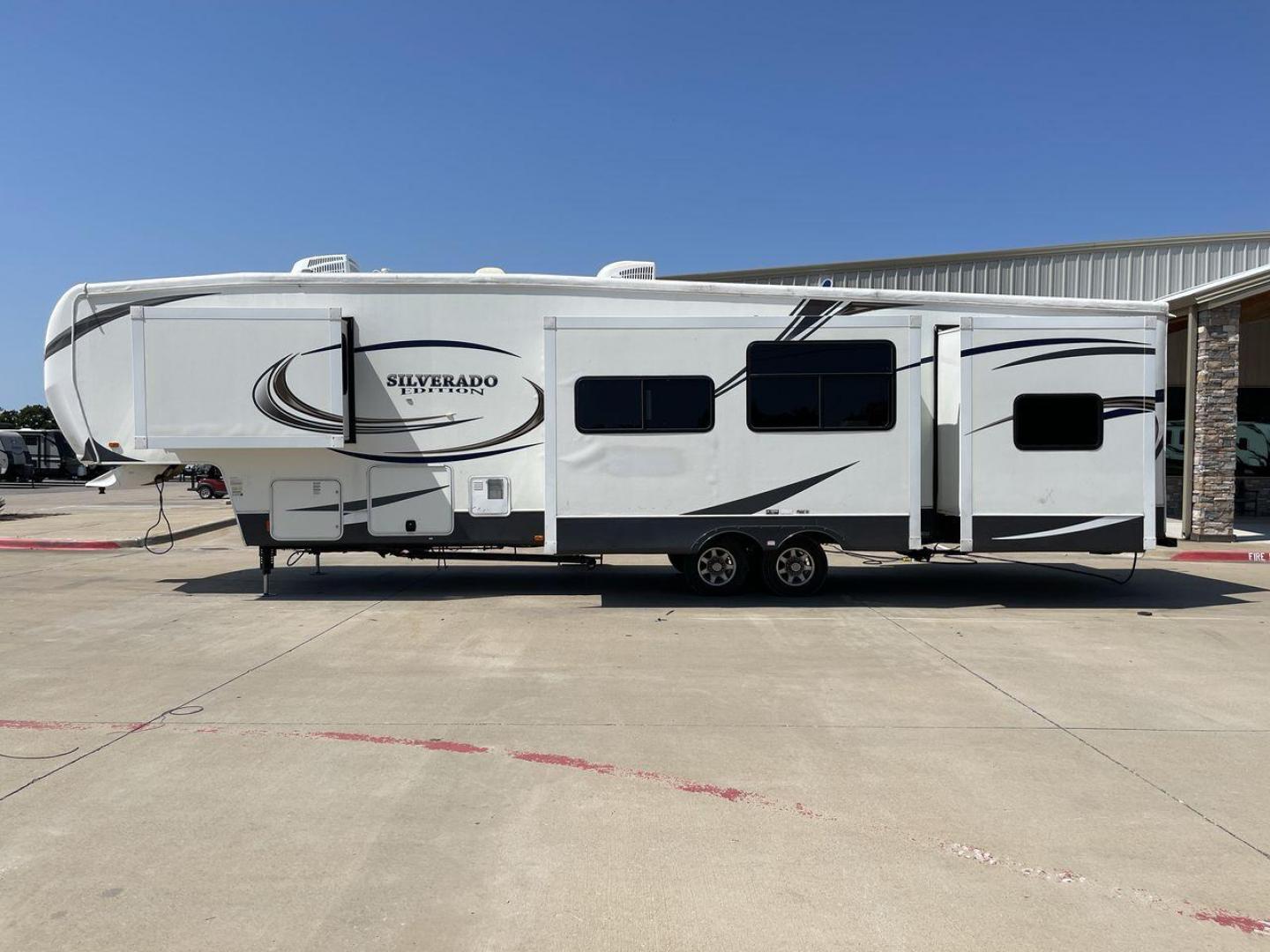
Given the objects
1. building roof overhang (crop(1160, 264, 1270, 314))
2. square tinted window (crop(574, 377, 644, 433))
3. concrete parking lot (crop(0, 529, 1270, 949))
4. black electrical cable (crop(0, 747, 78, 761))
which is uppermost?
building roof overhang (crop(1160, 264, 1270, 314))

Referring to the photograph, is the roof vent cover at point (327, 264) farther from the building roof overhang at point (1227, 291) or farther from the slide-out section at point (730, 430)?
the building roof overhang at point (1227, 291)

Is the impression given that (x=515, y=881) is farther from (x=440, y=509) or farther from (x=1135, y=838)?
(x=440, y=509)

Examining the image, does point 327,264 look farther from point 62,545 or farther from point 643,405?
point 62,545

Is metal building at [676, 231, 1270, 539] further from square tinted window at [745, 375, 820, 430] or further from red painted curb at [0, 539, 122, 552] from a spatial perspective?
red painted curb at [0, 539, 122, 552]

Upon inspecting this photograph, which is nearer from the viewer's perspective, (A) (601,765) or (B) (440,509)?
(A) (601,765)

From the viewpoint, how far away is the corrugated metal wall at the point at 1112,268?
20984 millimetres

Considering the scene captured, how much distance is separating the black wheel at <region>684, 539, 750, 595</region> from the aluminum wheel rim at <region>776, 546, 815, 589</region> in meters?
0.41

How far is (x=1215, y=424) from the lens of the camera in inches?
645

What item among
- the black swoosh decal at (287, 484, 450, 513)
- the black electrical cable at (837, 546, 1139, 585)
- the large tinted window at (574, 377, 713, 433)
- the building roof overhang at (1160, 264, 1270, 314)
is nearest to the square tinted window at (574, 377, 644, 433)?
the large tinted window at (574, 377, 713, 433)

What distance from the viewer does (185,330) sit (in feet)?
32.7

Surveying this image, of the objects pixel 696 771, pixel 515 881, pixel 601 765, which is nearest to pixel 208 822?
pixel 515 881

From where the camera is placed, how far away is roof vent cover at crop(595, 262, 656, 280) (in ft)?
34.9

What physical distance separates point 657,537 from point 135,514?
17.6 m

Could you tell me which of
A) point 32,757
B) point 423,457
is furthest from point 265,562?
point 32,757
